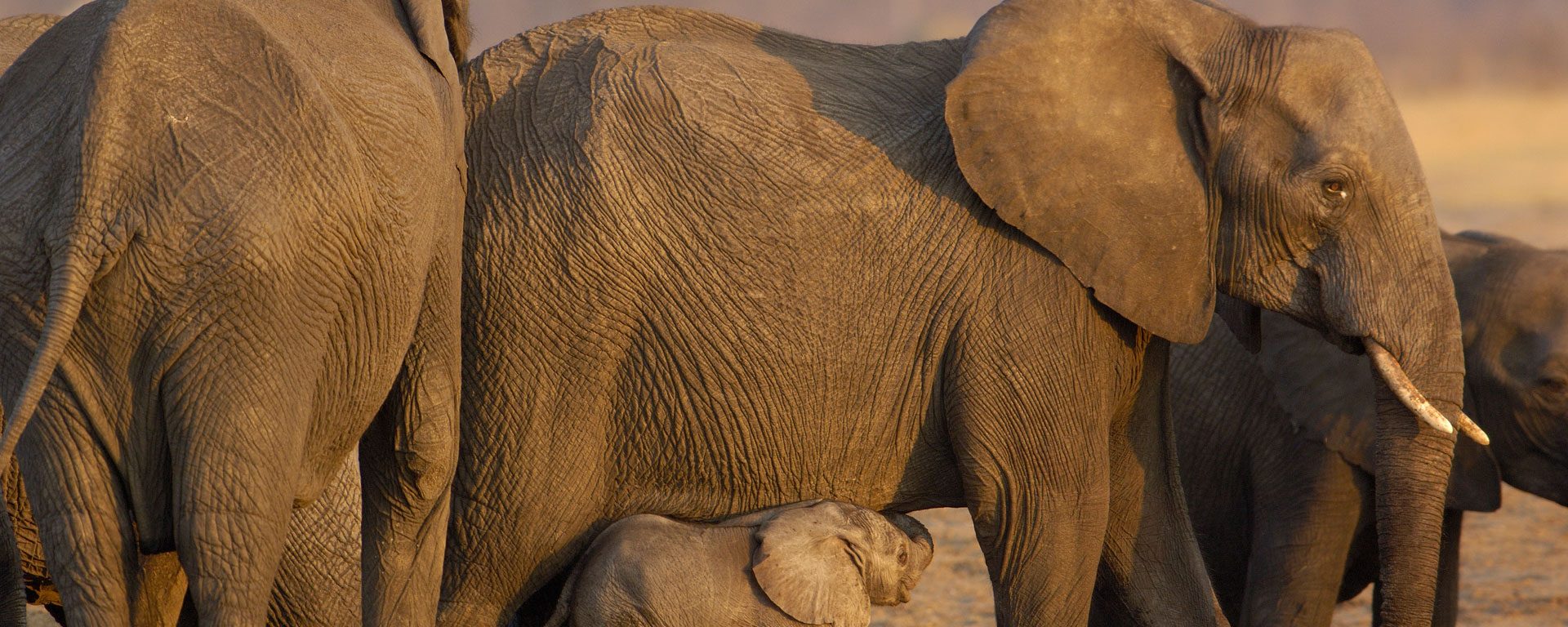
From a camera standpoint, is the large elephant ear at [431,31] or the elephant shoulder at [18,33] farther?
the elephant shoulder at [18,33]

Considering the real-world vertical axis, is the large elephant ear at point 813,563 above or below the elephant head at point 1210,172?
below

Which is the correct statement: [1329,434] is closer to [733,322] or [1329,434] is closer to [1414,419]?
[1414,419]

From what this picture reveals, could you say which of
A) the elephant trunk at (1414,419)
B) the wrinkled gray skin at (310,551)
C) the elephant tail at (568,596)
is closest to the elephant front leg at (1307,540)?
the elephant trunk at (1414,419)

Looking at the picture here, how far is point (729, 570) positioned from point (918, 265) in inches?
32.1

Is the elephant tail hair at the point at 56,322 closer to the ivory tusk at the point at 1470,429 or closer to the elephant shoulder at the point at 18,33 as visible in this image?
the elephant shoulder at the point at 18,33

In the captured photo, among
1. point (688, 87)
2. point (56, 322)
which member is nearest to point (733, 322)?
point (688, 87)

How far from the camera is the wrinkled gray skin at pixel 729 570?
445 centimetres

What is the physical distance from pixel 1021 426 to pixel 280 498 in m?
1.84

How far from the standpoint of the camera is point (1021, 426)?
4449 millimetres

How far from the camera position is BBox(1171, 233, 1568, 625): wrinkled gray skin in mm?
5852

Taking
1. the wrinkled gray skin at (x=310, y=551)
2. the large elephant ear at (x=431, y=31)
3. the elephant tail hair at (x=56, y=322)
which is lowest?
the wrinkled gray skin at (x=310, y=551)

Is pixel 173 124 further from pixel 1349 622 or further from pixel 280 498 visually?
pixel 1349 622

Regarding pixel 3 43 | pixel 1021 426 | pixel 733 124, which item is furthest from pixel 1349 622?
pixel 3 43

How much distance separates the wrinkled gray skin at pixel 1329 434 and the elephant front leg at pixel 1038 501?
5.06ft
